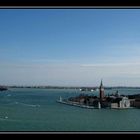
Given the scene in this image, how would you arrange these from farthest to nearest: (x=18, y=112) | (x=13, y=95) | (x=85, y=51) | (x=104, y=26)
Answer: (x=85, y=51), (x=104, y=26), (x=18, y=112), (x=13, y=95)

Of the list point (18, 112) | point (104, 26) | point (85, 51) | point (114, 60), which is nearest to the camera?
point (18, 112)

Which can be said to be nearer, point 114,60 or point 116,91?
point 116,91

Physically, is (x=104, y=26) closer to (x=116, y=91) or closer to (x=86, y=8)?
(x=116, y=91)

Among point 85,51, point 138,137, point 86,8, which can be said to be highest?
point 85,51

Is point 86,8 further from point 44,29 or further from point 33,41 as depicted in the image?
→ point 33,41

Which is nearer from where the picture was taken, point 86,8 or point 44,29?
point 86,8

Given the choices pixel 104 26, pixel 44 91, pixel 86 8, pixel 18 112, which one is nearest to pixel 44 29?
pixel 104 26
